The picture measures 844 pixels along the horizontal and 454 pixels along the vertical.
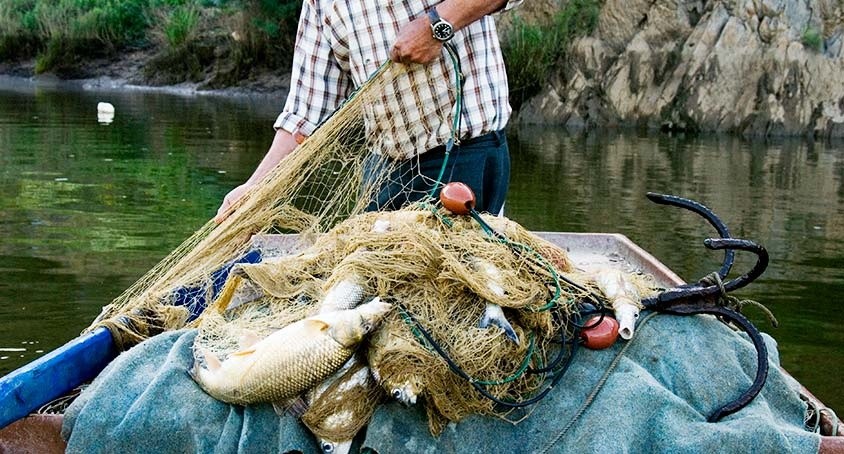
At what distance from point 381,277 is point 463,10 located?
4.45ft

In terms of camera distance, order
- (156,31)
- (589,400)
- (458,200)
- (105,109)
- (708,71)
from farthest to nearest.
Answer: (156,31)
(105,109)
(708,71)
(458,200)
(589,400)

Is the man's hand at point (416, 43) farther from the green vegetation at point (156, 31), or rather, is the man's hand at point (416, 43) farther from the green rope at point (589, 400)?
the green vegetation at point (156, 31)

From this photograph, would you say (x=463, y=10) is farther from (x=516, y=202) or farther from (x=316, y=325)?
(x=516, y=202)

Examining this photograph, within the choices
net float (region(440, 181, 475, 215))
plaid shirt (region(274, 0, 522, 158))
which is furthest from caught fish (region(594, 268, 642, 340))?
plaid shirt (region(274, 0, 522, 158))

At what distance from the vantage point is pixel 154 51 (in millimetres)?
38125

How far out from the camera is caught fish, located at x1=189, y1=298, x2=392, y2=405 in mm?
2877

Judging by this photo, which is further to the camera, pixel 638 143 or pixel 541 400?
pixel 638 143

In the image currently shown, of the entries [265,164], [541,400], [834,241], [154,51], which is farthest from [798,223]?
[154,51]

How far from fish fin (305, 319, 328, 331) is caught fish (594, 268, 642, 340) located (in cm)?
94

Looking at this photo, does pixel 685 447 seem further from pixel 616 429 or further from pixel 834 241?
pixel 834 241

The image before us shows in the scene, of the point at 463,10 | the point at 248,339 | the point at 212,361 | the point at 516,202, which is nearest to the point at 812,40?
the point at 516,202

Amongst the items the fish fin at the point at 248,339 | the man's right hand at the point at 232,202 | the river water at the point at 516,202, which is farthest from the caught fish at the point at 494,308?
the river water at the point at 516,202

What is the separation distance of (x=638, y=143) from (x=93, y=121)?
11912mm

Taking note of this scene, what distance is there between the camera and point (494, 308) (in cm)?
305
